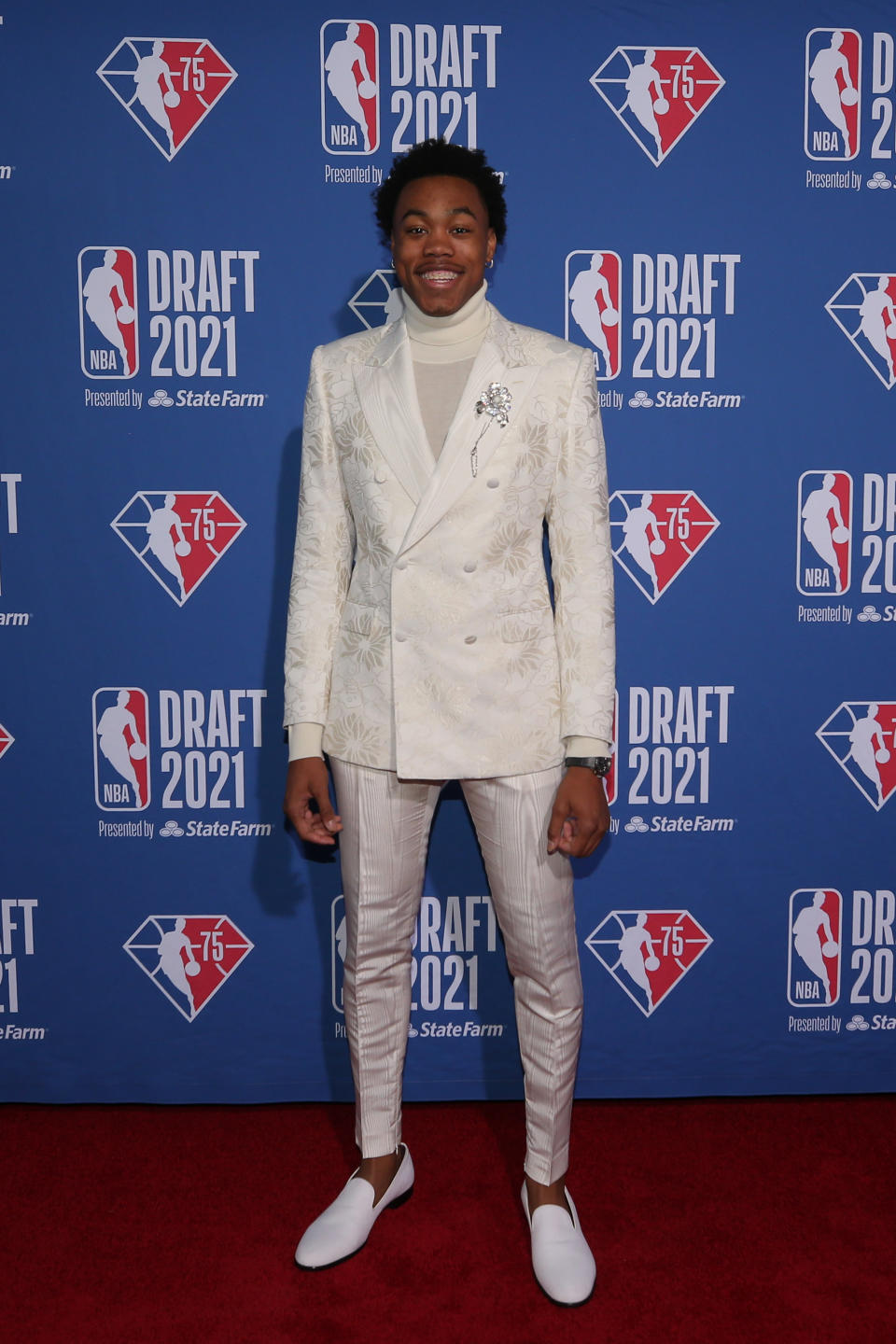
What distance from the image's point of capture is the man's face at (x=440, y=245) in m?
1.94

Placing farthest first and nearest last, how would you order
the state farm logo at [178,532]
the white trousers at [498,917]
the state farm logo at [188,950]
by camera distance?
1. the state farm logo at [188,950]
2. the state farm logo at [178,532]
3. the white trousers at [498,917]

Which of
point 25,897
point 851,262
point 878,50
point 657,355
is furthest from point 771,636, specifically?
point 25,897

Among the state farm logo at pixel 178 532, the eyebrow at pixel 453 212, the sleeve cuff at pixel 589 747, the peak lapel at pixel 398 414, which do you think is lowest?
the sleeve cuff at pixel 589 747

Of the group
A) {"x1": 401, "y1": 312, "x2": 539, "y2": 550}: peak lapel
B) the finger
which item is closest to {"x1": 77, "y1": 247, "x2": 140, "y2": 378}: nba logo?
{"x1": 401, "y1": 312, "x2": 539, "y2": 550}: peak lapel

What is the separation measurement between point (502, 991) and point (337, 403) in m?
1.45

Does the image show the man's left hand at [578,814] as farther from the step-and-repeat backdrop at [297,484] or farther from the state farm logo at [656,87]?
the state farm logo at [656,87]

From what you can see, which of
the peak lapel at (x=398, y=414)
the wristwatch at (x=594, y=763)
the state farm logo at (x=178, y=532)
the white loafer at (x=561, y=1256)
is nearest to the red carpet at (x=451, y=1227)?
the white loafer at (x=561, y=1256)

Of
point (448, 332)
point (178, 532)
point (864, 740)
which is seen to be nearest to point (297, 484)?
point (178, 532)

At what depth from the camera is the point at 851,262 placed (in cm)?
249

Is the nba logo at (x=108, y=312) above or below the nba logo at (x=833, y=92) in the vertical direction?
below

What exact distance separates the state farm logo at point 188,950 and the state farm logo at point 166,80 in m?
1.73

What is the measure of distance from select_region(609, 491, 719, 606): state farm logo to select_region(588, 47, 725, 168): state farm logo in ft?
2.52

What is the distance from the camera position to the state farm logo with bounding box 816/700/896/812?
8.57 ft

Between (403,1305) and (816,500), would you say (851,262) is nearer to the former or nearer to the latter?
(816,500)
